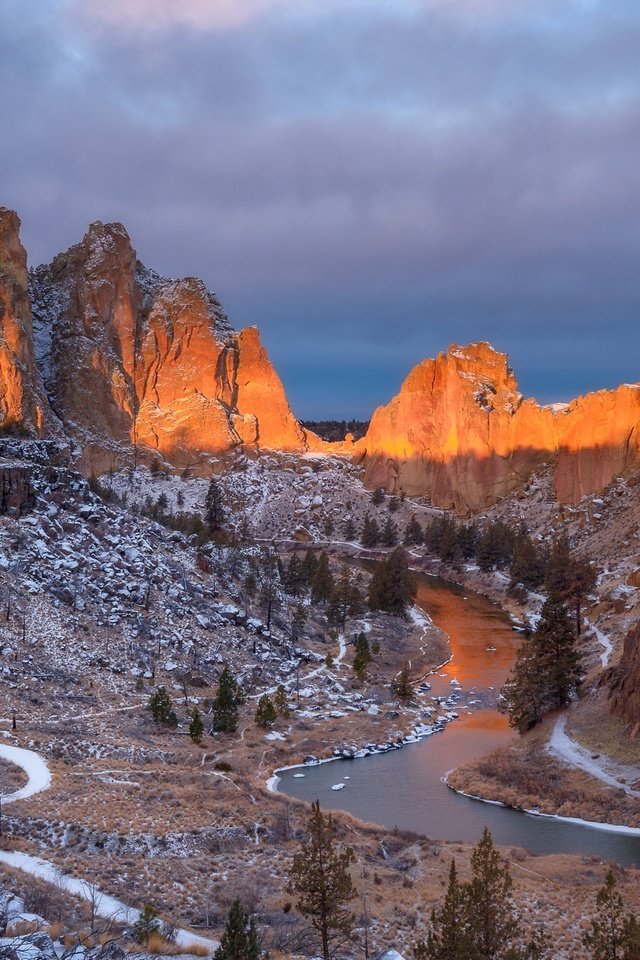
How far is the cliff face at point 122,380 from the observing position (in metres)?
183

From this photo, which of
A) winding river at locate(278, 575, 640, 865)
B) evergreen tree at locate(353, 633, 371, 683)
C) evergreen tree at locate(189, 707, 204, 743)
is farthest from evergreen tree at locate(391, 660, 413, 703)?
evergreen tree at locate(189, 707, 204, 743)

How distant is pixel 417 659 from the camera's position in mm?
66562

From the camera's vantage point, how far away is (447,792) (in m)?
39.3

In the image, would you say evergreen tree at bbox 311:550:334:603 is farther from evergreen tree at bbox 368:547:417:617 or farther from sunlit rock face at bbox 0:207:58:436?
sunlit rock face at bbox 0:207:58:436

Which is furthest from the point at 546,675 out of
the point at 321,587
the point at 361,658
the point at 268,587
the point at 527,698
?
the point at 321,587

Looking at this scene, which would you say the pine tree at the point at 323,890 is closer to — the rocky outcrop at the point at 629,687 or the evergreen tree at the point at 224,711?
the evergreen tree at the point at 224,711

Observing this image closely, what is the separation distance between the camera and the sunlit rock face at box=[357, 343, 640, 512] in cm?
13338

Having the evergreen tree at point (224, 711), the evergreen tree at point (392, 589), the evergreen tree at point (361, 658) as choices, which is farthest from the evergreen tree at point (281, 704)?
the evergreen tree at point (392, 589)

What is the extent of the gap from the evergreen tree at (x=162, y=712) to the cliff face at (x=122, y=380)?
137181 millimetres

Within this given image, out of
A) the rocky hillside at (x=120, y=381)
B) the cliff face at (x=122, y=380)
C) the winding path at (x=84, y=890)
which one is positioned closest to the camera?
the winding path at (x=84, y=890)

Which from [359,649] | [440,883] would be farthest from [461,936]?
[359,649]

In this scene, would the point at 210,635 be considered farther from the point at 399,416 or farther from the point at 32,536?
the point at 399,416

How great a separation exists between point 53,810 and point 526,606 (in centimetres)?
6870

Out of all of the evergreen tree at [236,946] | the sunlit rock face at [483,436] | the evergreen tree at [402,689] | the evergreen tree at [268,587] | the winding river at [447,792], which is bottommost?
the winding river at [447,792]
